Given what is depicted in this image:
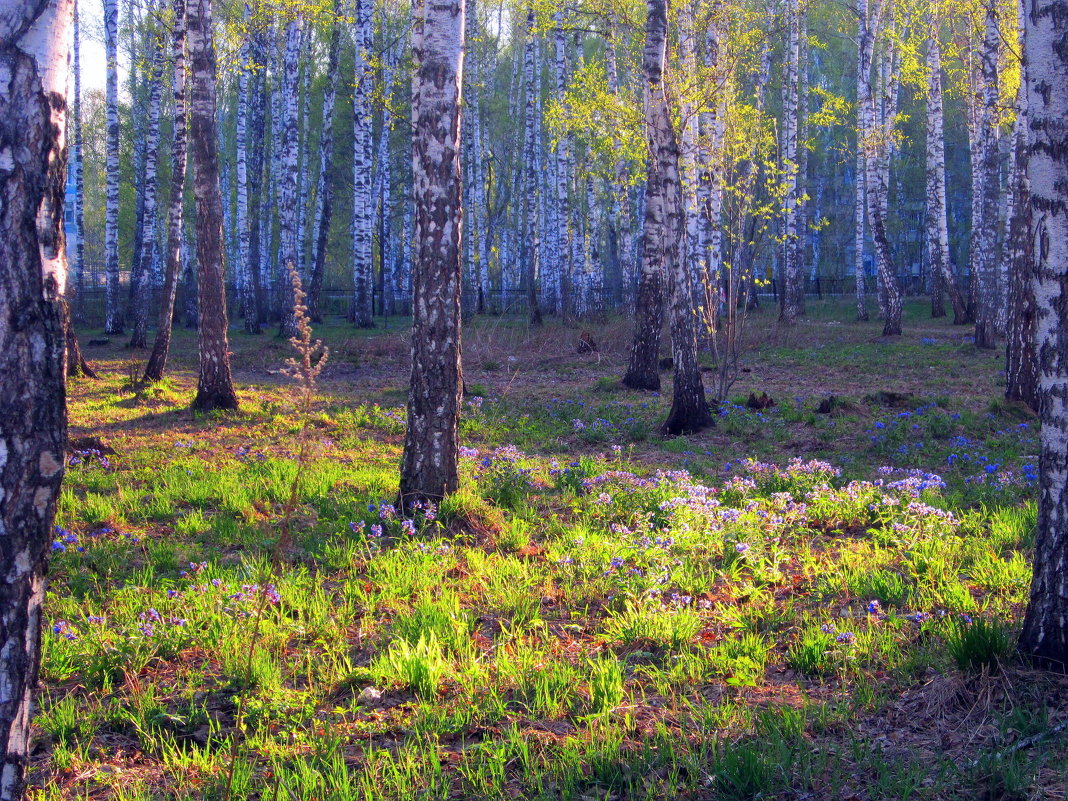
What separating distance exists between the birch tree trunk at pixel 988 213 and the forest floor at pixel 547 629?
10.5 metres

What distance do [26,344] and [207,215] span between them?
9.21 meters

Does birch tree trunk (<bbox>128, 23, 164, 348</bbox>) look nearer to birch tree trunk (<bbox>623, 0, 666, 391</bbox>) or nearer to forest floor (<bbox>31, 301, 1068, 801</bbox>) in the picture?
forest floor (<bbox>31, 301, 1068, 801</bbox>)

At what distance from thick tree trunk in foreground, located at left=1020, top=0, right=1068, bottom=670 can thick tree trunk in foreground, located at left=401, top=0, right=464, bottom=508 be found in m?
3.82

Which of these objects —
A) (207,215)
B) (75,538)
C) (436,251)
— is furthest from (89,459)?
(436,251)

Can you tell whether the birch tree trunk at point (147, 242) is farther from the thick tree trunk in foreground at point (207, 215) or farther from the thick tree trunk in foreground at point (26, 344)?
the thick tree trunk in foreground at point (26, 344)

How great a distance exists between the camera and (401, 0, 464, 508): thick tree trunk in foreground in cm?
609

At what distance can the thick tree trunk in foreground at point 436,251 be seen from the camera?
6094 millimetres

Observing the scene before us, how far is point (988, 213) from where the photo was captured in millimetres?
21078

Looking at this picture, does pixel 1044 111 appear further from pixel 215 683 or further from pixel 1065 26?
pixel 215 683

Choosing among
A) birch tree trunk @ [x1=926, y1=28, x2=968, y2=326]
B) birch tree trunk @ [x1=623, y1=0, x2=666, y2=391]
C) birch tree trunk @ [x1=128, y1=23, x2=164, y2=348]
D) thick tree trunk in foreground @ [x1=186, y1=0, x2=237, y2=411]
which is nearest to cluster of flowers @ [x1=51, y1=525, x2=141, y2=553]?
thick tree trunk in foreground @ [x1=186, y1=0, x2=237, y2=411]

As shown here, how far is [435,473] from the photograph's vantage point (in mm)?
6328

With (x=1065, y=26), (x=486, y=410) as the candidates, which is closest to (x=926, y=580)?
(x=1065, y=26)

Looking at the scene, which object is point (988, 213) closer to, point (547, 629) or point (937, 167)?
point (937, 167)

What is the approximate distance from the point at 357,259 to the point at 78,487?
17873mm
